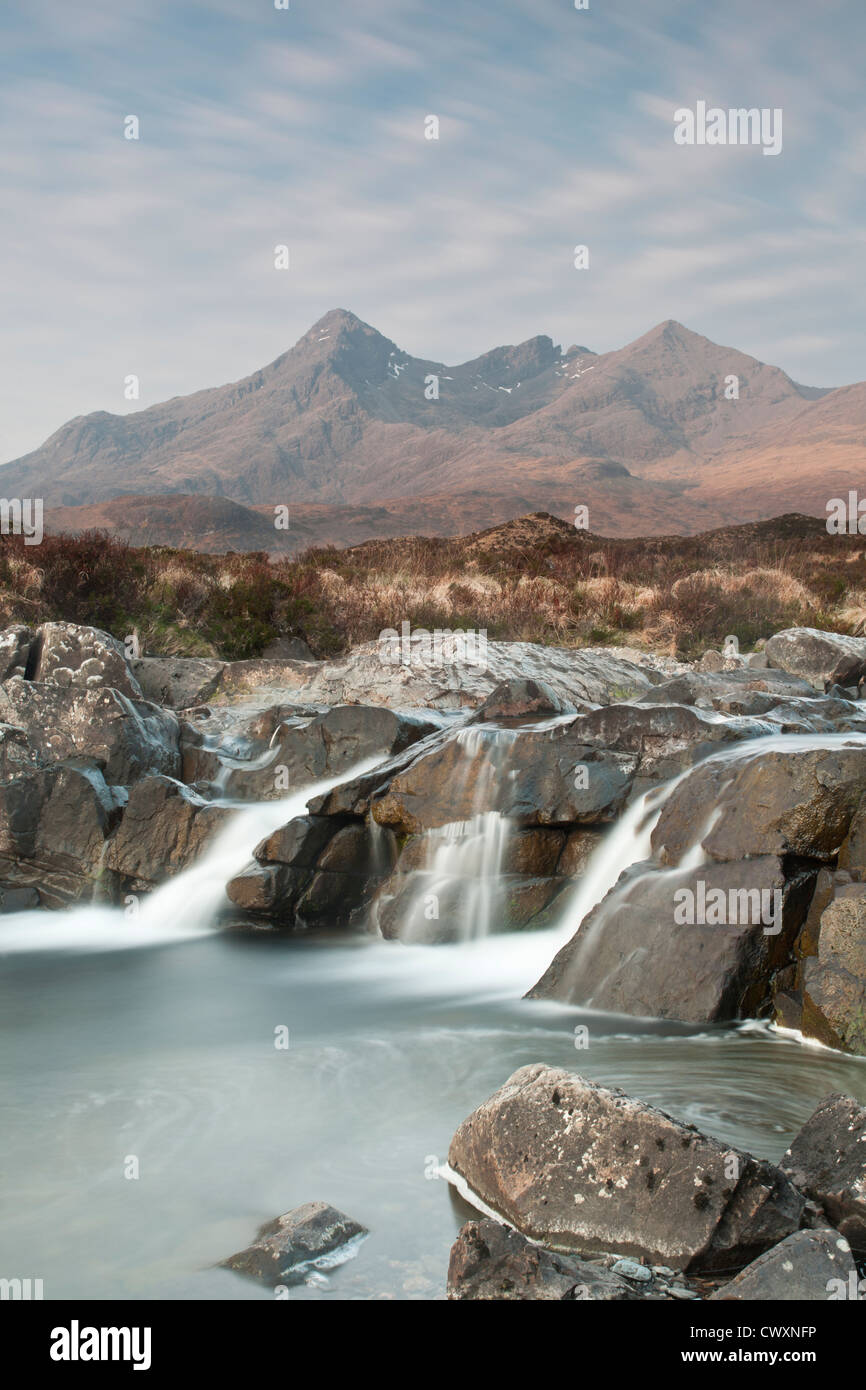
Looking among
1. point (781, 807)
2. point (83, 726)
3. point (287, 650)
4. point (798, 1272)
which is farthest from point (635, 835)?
point (287, 650)

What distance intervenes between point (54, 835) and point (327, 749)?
294cm

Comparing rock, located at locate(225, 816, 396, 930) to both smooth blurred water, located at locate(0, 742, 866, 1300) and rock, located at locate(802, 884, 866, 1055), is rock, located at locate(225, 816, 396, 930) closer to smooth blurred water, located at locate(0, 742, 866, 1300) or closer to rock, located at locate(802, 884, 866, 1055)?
smooth blurred water, located at locate(0, 742, 866, 1300)

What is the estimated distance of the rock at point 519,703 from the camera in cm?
1134

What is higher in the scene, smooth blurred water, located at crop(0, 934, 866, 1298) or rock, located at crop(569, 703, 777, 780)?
rock, located at crop(569, 703, 777, 780)

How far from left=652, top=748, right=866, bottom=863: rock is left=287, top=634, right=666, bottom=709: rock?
6334mm

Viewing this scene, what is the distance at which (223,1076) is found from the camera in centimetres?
632

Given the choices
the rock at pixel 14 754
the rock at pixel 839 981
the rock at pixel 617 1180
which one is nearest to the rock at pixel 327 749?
the rock at pixel 14 754

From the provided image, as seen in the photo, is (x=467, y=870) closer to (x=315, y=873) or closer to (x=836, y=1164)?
(x=315, y=873)

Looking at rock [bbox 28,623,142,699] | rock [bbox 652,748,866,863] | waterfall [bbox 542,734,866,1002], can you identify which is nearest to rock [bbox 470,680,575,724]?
waterfall [bbox 542,734,866,1002]

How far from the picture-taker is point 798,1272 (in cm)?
332

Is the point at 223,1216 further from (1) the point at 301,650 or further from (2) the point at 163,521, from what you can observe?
(2) the point at 163,521

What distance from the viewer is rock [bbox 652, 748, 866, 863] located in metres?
7.09

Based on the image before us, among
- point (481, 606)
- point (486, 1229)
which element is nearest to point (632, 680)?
point (481, 606)

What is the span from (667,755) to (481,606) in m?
11.3
